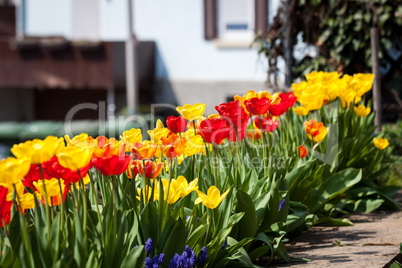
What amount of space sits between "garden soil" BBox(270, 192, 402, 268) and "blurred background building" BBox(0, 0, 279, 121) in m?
8.00

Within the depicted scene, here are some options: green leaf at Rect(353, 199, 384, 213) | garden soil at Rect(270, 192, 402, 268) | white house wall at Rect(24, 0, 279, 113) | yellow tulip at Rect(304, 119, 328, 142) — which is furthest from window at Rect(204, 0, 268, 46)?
yellow tulip at Rect(304, 119, 328, 142)

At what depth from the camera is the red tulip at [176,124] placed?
84.4 inches

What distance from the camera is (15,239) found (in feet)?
5.39

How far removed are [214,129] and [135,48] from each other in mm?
9919

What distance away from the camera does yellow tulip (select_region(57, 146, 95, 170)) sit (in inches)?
Answer: 57.1

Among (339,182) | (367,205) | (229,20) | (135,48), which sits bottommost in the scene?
(367,205)

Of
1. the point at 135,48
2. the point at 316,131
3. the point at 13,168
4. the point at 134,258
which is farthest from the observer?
the point at 135,48

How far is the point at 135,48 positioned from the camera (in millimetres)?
11742

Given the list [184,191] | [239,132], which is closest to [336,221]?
[239,132]

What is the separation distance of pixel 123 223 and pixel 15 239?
326 millimetres

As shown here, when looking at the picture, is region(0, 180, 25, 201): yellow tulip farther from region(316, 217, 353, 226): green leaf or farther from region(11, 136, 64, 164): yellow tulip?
region(316, 217, 353, 226): green leaf

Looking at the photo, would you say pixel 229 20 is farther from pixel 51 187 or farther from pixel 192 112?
pixel 51 187

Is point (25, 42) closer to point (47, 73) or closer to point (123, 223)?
point (47, 73)

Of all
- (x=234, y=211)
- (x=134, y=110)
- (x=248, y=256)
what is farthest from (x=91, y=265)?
(x=134, y=110)
